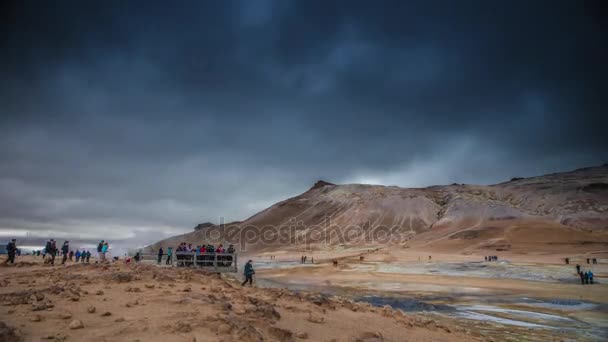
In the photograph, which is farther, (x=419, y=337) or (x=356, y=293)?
(x=356, y=293)

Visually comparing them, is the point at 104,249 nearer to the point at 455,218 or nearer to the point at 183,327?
the point at 183,327

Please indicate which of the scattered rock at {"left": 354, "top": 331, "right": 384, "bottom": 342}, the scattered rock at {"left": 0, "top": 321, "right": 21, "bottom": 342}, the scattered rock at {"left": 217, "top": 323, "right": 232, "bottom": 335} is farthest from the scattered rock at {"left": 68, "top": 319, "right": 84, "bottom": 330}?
the scattered rock at {"left": 354, "top": 331, "right": 384, "bottom": 342}

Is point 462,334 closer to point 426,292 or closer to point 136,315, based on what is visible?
point 136,315

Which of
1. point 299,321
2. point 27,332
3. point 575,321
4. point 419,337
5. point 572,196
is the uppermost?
point 572,196

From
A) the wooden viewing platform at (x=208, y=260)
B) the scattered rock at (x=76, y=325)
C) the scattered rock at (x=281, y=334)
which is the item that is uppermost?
the wooden viewing platform at (x=208, y=260)

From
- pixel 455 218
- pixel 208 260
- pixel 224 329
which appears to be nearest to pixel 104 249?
pixel 208 260

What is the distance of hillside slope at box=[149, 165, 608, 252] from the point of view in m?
106

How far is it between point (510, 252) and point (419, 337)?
88.9 meters

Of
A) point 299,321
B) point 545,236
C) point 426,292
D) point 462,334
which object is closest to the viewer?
point 299,321

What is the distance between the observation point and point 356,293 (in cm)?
3006

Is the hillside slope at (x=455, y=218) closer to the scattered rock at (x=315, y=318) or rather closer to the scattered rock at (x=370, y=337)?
the scattered rock at (x=315, y=318)

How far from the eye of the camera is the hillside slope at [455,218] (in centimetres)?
10644

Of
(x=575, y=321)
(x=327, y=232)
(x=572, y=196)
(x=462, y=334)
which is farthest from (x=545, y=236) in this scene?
(x=462, y=334)

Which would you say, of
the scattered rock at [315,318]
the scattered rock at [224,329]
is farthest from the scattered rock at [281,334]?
the scattered rock at [315,318]
